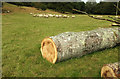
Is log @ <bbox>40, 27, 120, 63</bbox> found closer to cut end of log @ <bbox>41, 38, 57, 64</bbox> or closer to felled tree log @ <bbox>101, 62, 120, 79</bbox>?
cut end of log @ <bbox>41, 38, 57, 64</bbox>

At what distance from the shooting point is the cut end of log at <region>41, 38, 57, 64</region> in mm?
4528

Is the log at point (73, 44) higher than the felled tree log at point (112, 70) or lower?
higher

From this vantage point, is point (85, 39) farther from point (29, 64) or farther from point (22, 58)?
point (22, 58)

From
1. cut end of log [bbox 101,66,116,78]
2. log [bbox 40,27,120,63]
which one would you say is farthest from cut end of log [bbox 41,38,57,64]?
cut end of log [bbox 101,66,116,78]

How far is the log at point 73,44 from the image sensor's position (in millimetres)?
→ 4520

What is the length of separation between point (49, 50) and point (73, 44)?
1.22 metres

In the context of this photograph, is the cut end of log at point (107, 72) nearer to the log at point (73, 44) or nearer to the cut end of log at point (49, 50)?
the log at point (73, 44)

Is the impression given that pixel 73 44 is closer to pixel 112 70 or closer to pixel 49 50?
pixel 49 50

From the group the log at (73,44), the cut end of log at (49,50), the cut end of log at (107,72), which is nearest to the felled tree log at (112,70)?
the cut end of log at (107,72)

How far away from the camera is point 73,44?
4793mm

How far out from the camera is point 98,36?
5.66m

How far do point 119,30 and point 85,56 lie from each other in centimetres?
330

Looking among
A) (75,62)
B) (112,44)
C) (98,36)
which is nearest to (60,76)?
(75,62)

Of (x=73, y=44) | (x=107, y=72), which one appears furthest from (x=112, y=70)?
(x=73, y=44)
